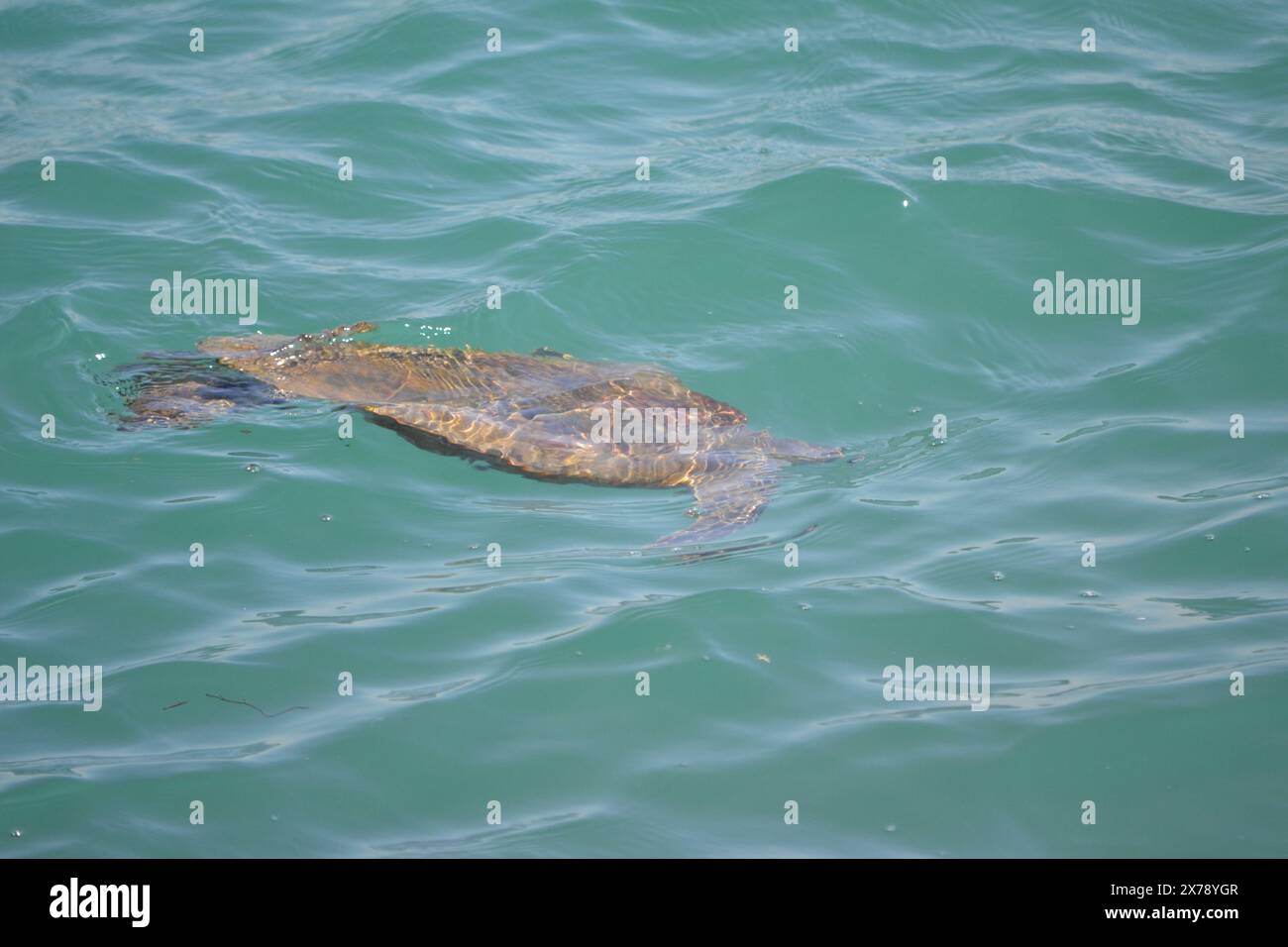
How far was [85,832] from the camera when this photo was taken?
4703 mm

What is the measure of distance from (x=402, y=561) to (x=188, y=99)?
7664 mm

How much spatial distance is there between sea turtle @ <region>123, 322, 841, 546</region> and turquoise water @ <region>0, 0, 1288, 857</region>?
22 centimetres

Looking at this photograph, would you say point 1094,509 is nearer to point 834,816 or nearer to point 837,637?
point 837,637

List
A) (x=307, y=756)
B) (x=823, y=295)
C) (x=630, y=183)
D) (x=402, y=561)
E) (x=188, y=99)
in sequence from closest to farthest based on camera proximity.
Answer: (x=307, y=756), (x=402, y=561), (x=823, y=295), (x=630, y=183), (x=188, y=99)

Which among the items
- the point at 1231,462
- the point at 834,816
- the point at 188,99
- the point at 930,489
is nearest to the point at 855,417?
the point at 930,489

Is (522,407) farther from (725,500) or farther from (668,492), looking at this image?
(725,500)

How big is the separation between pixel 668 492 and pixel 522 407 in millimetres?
1112

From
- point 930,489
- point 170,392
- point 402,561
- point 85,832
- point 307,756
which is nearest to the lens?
point 85,832

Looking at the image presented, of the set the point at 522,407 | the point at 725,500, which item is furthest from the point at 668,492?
the point at 522,407

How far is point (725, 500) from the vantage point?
7.10 m

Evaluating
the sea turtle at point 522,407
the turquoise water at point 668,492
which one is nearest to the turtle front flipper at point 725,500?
the sea turtle at point 522,407

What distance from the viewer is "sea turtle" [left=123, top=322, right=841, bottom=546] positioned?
7.36 meters

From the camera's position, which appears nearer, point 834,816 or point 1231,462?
point 834,816

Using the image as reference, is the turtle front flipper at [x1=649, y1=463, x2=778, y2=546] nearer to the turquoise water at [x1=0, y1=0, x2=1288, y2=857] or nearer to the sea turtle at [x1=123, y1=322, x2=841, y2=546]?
the sea turtle at [x1=123, y1=322, x2=841, y2=546]
